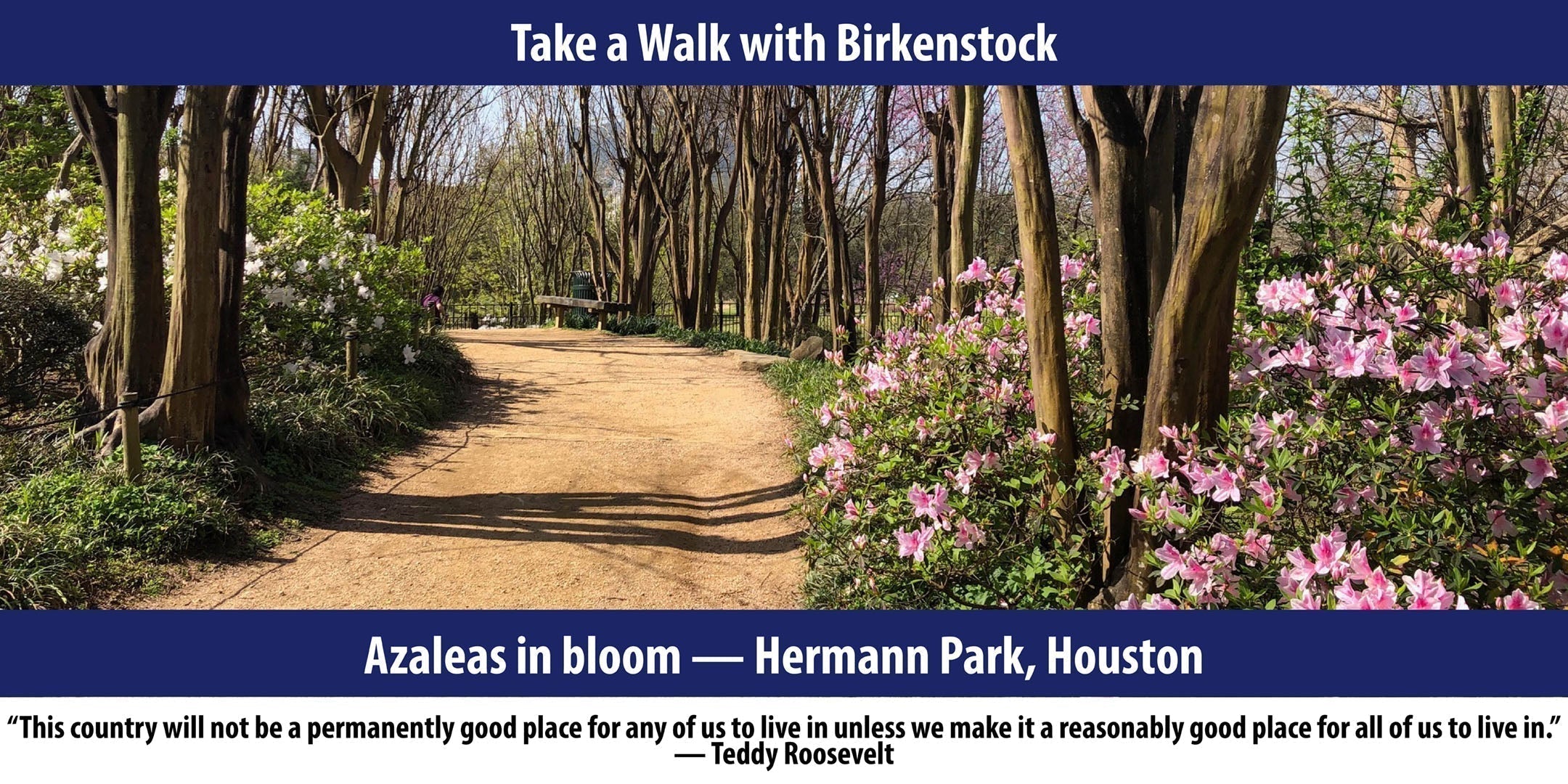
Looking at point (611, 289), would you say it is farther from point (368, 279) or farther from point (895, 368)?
point (895, 368)

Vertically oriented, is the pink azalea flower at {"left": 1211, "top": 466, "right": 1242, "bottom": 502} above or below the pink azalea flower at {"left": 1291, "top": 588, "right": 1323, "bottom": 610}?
above

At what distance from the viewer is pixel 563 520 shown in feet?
21.9

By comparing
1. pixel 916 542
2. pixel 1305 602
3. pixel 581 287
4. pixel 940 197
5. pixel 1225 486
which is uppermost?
pixel 940 197

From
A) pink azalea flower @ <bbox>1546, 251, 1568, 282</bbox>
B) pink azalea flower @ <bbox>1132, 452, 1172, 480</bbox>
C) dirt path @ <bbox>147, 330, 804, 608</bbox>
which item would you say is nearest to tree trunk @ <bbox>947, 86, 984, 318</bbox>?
dirt path @ <bbox>147, 330, 804, 608</bbox>

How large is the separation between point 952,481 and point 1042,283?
31.9 inches

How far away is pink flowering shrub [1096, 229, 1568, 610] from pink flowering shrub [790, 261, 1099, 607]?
69 centimetres

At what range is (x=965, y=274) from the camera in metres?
4.84

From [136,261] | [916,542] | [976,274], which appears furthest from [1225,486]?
[136,261]

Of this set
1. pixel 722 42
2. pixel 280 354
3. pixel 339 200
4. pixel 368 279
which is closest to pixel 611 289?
pixel 339 200

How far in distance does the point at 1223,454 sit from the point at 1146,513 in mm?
285

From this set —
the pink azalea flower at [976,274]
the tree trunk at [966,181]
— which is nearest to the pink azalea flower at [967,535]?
the pink azalea flower at [976,274]

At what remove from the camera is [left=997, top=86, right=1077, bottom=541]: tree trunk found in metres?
3.99

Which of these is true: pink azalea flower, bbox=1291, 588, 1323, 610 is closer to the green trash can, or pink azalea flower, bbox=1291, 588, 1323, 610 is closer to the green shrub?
the green shrub

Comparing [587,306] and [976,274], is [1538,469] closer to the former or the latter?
[976,274]
